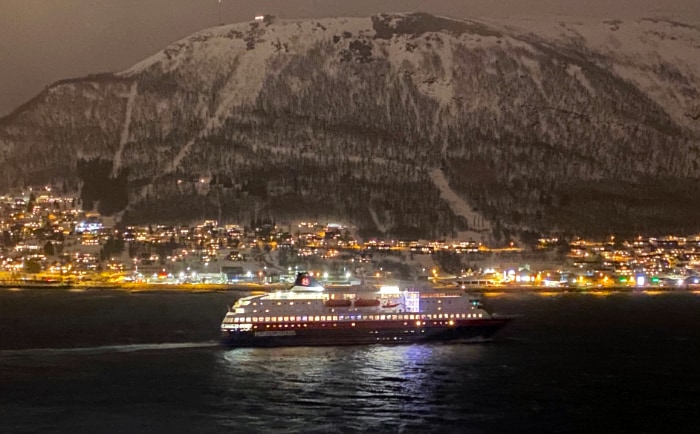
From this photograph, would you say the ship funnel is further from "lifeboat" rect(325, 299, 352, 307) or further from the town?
the town

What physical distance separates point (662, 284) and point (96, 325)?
261 feet

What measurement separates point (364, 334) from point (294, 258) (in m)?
74.6

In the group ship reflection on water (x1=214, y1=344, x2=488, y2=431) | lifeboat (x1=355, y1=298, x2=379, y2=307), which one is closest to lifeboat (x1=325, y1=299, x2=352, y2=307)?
lifeboat (x1=355, y1=298, x2=379, y2=307)

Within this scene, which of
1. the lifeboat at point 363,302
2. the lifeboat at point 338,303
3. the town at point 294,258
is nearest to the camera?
the lifeboat at point 338,303

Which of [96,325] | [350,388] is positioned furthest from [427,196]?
[350,388]

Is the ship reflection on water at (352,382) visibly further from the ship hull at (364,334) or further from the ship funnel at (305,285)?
the ship funnel at (305,285)

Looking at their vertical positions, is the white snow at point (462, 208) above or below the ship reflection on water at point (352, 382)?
above

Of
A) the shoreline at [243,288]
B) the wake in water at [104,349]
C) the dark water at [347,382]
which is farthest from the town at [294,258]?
the wake in water at [104,349]

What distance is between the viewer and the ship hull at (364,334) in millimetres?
51000

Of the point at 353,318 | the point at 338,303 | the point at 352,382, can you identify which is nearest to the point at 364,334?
the point at 353,318

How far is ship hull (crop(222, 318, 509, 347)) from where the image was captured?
51.0m

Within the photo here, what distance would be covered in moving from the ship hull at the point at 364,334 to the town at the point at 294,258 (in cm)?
5580

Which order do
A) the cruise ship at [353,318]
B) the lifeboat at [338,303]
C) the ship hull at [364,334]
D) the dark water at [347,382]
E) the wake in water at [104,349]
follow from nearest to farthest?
the dark water at [347,382] < the wake in water at [104,349] < the ship hull at [364,334] < the cruise ship at [353,318] < the lifeboat at [338,303]

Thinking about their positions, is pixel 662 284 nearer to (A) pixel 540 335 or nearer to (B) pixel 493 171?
(B) pixel 493 171
